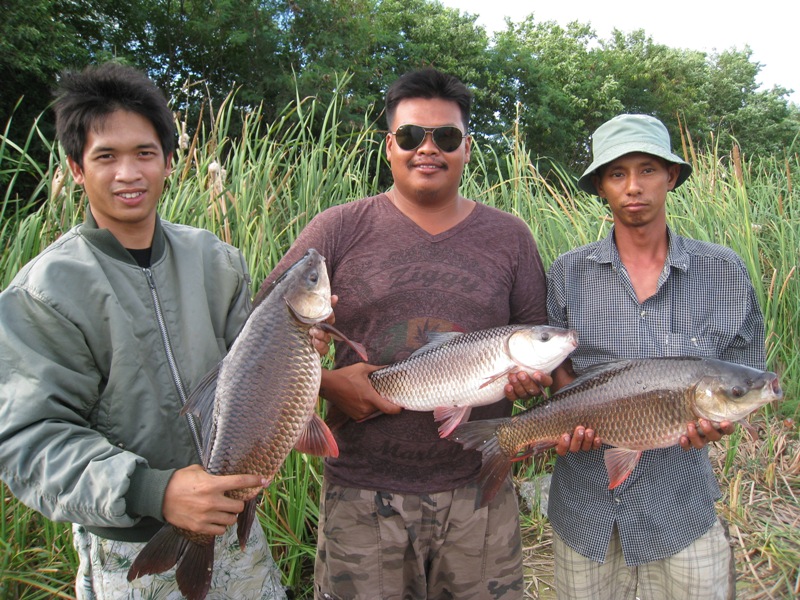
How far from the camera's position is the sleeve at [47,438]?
1.58 m

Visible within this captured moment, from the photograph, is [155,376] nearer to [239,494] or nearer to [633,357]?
[239,494]

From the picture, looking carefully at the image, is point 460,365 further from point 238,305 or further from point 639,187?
point 639,187

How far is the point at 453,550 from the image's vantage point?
2289 millimetres

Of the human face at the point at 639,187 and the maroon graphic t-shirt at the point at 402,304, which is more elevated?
the human face at the point at 639,187

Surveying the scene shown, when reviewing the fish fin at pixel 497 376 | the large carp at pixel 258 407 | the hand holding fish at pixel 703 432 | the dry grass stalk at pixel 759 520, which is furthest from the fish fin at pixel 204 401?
the dry grass stalk at pixel 759 520

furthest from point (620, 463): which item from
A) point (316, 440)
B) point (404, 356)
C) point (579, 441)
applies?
point (316, 440)

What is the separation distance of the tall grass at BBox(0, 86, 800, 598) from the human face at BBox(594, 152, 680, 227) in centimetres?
199

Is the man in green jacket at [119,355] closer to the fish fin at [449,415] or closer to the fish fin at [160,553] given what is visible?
the fish fin at [160,553]

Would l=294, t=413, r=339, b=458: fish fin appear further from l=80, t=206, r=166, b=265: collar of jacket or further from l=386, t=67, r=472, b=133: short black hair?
l=386, t=67, r=472, b=133: short black hair

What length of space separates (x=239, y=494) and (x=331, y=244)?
40.4 inches

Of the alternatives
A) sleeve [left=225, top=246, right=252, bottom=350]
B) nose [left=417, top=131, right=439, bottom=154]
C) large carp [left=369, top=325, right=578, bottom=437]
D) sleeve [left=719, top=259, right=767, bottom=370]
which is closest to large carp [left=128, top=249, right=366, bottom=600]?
sleeve [left=225, top=246, right=252, bottom=350]

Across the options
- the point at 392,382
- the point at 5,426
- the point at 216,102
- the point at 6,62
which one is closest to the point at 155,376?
the point at 5,426

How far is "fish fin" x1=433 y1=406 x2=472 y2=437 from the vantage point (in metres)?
2.20

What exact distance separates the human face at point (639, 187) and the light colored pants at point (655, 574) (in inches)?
48.6
